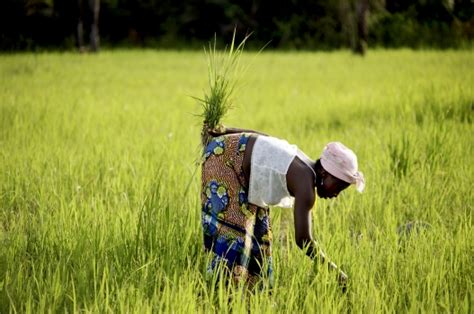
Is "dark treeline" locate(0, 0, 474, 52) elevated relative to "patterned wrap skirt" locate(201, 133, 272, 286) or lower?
elevated

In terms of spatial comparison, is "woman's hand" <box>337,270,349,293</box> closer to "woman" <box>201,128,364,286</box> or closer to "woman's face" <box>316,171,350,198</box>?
"woman" <box>201,128,364,286</box>

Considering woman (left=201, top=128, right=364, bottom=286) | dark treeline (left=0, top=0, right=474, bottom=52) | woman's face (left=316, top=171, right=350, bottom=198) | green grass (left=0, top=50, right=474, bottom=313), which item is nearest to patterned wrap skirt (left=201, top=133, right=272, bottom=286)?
woman (left=201, top=128, right=364, bottom=286)

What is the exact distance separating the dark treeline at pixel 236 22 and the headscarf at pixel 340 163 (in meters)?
14.5

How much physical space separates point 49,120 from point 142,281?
3.66m

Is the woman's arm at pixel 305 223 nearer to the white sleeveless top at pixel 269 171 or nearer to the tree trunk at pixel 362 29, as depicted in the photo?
the white sleeveless top at pixel 269 171

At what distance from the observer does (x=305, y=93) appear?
796cm

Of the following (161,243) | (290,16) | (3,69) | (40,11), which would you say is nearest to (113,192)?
→ (161,243)

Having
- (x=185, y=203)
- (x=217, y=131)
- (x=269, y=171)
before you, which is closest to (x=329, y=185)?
(x=269, y=171)

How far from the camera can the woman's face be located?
1.97 meters

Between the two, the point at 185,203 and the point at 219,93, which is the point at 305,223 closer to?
the point at 219,93

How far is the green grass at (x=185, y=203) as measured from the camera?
192cm

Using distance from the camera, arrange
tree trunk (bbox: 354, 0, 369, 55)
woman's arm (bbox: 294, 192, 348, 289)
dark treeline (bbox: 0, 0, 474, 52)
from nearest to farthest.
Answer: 1. woman's arm (bbox: 294, 192, 348, 289)
2. tree trunk (bbox: 354, 0, 369, 55)
3. dark treeline (bbox: 0, 0, 474, 52)

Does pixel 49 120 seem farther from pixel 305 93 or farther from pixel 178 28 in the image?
pixel 178 28

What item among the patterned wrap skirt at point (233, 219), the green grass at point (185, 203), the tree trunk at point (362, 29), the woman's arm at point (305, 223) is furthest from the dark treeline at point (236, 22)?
the woman's arm at point (305, 223)
